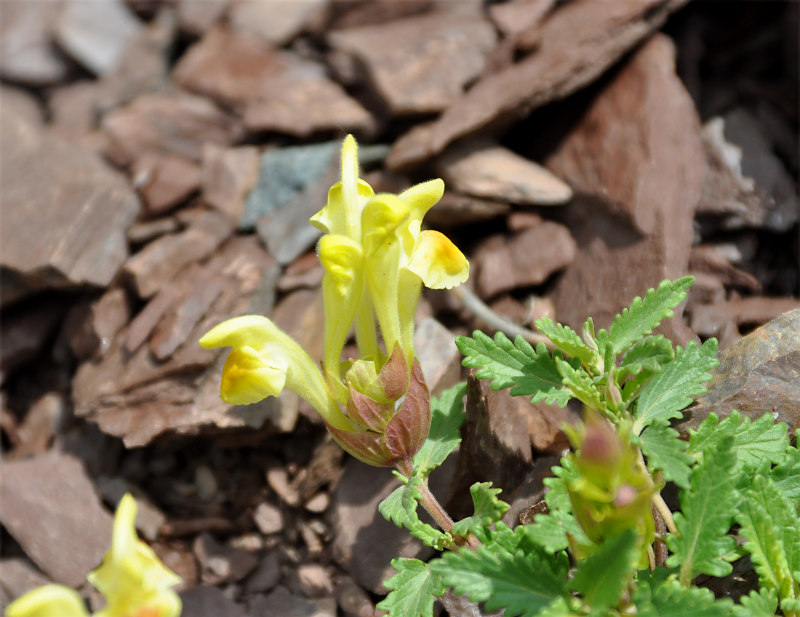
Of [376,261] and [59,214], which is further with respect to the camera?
[59,214]

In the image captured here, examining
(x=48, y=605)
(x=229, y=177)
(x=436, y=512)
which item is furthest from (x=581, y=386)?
(x=229, y=177)

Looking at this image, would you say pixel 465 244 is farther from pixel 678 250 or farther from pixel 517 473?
pixel 517 473

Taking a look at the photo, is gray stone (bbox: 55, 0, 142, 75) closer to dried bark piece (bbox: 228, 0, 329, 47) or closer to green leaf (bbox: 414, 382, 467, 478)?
dried bark piece (bbox: 228, 0, 329, 47)

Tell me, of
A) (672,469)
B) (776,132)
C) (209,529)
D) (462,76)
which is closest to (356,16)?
(462,76)

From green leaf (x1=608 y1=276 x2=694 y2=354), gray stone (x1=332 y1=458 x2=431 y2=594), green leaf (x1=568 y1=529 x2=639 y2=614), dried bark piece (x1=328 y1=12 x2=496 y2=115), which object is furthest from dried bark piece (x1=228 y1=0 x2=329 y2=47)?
green leaf (x1=568 y1=529 x2=639 y2=614)

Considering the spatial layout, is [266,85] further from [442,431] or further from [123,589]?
[123,589]

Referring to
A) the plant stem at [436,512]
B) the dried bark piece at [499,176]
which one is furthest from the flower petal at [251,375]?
the dried bark piece at [499,176]
